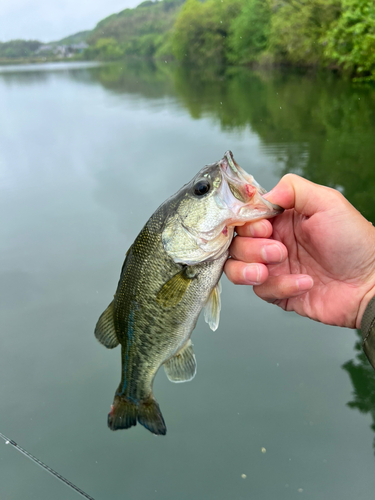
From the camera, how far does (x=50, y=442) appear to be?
283cm

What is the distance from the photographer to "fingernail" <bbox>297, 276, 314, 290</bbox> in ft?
5.22

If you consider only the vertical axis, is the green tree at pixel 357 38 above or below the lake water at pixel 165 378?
above

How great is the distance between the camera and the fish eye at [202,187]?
145 centimetres

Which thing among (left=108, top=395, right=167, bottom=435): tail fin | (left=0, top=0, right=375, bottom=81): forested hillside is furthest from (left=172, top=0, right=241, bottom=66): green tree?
(left=108, top=395, right=167, bottom=435): tail fin

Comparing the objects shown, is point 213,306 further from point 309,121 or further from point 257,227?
point 309,121

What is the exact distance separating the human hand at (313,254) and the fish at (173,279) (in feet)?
0.36

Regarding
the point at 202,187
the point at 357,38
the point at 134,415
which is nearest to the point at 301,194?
the point at 202,187

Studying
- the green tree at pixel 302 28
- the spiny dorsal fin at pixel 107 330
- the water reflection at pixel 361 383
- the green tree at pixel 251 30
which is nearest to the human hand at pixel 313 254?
the spiny dorsal fin at pixel 107 330

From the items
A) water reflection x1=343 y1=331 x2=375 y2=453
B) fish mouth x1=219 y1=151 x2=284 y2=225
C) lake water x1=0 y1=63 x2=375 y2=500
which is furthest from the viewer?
water reflection x1=343 y1=331 x2=375 y2=453

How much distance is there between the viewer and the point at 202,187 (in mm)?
1453

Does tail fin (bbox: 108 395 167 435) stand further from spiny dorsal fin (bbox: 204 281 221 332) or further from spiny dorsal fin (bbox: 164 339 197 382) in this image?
spiny dorsal fin (bbox: 204 281 221 332)

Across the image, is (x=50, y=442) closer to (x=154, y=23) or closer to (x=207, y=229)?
(x=207, y=229)

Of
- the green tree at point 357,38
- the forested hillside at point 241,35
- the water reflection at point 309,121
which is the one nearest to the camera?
the water reflection at point 309,121

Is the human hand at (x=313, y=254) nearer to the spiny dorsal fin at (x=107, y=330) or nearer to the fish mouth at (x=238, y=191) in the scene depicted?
the fish mouth at (x=238, y=191)
